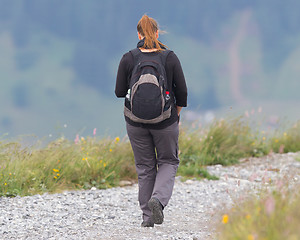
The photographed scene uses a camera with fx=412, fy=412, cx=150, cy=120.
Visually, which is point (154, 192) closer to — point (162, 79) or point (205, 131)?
point (162, 79)

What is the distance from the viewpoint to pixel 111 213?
5.53 m

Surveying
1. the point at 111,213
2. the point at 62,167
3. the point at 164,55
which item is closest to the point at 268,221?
the point at 164,55

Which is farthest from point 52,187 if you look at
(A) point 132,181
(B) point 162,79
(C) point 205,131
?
(C) point 205,131

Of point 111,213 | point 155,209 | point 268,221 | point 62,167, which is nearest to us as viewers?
point 268,221

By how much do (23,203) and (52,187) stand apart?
84cm

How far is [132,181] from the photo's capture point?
7.58m

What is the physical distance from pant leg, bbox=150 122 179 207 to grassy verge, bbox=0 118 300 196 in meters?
2.35

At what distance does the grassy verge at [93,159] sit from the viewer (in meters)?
6.52

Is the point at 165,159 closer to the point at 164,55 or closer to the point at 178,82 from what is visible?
the point at 178,82

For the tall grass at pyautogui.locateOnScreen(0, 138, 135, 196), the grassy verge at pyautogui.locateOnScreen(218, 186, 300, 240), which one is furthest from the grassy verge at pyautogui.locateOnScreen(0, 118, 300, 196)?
the grassy verge at pyautogui.locateOnScreen(218, 186, 300, 240)

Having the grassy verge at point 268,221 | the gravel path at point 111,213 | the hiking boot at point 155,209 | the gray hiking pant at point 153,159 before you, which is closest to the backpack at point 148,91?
the gray hiking pant at point 153,159

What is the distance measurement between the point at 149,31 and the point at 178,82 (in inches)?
25.1

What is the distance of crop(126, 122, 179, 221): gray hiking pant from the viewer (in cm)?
448

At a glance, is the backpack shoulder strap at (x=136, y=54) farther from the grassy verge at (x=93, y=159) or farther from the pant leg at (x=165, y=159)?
the grassy verge at (x=93, y=159)
